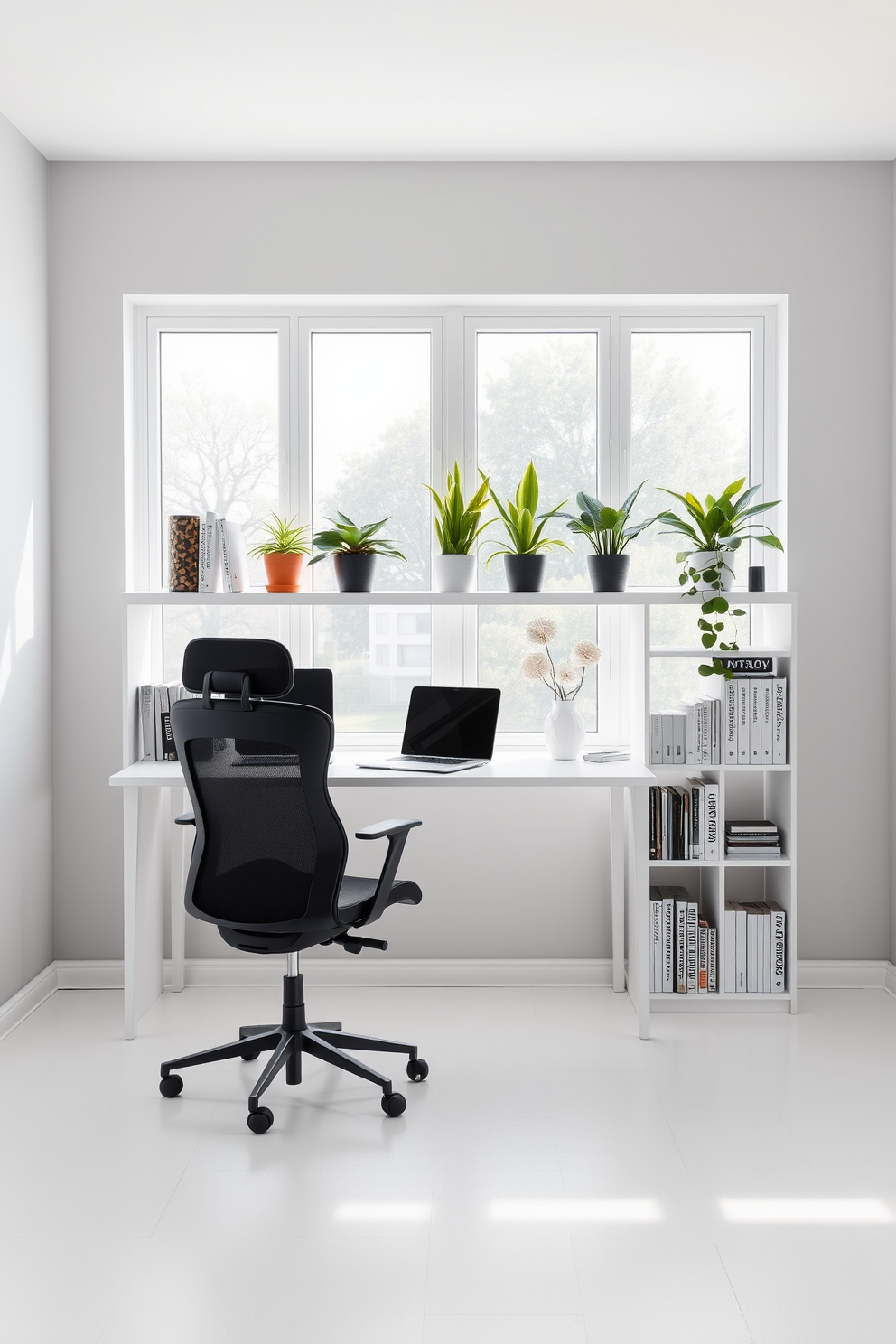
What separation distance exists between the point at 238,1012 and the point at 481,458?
2.16m

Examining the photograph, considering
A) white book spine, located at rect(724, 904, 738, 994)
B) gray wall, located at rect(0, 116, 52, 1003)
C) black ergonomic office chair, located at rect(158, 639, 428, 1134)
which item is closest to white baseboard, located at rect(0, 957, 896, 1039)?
gray wall, located at rect(0, 116, 52, 1003)

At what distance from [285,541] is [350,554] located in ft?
0.93

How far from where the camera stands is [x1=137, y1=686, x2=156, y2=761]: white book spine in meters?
3.52

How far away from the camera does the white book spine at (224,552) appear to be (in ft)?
11.7

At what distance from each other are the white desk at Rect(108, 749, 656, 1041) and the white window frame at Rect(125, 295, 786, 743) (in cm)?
50

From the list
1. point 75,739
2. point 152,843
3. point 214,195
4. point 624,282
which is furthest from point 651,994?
point 214,195

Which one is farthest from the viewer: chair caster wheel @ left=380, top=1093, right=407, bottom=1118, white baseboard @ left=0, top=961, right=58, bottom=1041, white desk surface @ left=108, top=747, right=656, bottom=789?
white baseboard @ left=0, top=961, right=58, bottom=1041

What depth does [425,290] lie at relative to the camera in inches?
146

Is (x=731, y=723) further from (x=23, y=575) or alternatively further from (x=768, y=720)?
(x=23, y=575)

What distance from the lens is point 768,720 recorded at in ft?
11.5

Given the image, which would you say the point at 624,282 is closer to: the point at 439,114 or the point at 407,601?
the point at 439,114

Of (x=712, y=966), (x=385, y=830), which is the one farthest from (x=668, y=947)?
(x=385, y=830)

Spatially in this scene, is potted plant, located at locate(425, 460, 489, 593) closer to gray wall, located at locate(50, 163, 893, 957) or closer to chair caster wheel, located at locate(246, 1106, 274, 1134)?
gray wall, located at locate(50, 163, 893, 957)

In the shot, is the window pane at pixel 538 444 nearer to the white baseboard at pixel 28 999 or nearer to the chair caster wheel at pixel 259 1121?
the chair caster wheel at pixel 259 1121
